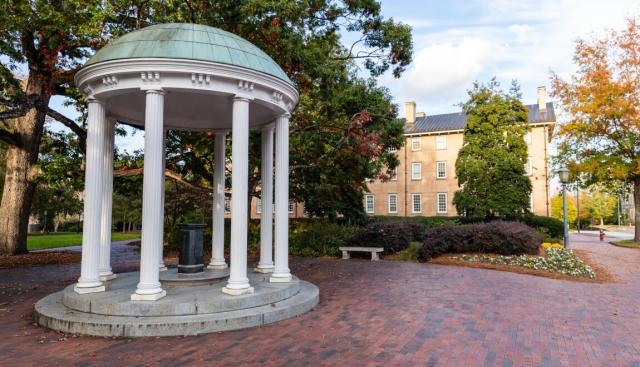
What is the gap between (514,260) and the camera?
1413 cm

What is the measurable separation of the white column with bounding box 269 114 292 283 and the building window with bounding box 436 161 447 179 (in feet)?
136

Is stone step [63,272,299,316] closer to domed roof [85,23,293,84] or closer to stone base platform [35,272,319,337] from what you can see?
stone base platform [35,272,319,337]

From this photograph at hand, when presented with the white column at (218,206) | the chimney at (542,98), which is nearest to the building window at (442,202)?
the chimney at (542,98)

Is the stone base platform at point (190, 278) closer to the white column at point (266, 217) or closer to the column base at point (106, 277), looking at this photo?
the column base at point (106, 277)

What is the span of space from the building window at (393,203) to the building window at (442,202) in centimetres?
489

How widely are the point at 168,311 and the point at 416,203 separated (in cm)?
4437

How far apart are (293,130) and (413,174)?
114 feet

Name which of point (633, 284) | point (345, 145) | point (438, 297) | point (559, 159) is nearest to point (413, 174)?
point (559, 159)

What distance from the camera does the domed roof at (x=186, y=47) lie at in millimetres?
7121

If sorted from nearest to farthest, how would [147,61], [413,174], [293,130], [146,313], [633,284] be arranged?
[146,313]
[147,61]
[633,284]
[293,130]
[413,174]

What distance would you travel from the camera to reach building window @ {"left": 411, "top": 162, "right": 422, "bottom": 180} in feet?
160

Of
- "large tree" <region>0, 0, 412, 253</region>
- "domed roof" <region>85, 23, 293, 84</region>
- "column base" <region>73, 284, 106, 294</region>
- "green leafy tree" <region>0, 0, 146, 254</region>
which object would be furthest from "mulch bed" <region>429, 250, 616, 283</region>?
"green leafy tree" <region>0, 0, 146, 254</region>

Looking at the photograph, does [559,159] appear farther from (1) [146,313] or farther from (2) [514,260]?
(1) [146,313]

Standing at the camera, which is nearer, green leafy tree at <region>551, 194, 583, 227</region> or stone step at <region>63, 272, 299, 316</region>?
stone step at <region>63, 272, 299, 316</region>
